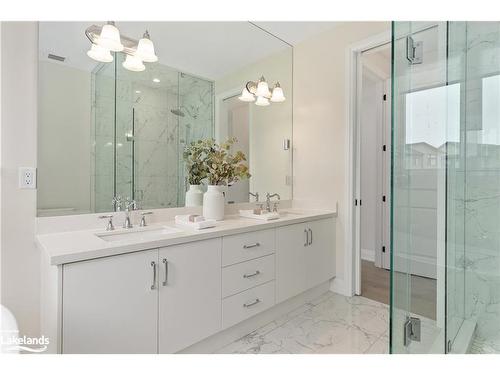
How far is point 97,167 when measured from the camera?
1762mm

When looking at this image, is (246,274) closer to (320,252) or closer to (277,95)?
(320,252)

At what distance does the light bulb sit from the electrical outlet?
1.92m

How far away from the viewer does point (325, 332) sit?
1.95 meters

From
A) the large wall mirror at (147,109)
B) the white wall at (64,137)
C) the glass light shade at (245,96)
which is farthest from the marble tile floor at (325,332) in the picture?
the glass light shade at (245,96)

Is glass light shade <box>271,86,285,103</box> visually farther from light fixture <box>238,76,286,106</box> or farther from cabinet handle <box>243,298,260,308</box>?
cabinet handle <box>243,298,260,308</box>

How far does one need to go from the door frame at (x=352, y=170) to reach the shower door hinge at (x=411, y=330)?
3.58 feet

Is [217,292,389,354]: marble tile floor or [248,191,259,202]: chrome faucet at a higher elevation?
[248,191,259,202]: chrome faucet

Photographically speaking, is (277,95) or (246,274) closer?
(246,274)

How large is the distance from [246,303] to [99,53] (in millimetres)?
1862

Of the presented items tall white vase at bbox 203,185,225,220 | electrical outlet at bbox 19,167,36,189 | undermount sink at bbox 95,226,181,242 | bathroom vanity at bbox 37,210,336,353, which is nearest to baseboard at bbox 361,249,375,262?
bathroom vanity at bbox 37,210,336,353

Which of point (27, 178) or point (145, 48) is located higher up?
point (145, 48)

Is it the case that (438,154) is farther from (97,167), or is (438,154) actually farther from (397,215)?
(97,167)

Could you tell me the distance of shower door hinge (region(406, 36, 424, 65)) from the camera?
1444 millimetres

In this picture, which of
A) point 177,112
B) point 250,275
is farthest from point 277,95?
point 250,275
